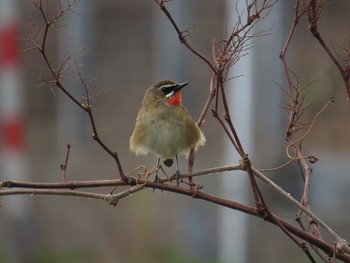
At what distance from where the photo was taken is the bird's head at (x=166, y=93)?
427cm

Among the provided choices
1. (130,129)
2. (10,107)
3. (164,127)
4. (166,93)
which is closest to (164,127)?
(164,127)

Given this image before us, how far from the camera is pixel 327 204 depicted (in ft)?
21.4

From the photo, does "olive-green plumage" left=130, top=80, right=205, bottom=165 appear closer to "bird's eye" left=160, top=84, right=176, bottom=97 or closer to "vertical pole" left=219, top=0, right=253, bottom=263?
"bird's eye" left=160, top=84, right=176, bottom=97

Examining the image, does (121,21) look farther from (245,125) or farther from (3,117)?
(245,125)

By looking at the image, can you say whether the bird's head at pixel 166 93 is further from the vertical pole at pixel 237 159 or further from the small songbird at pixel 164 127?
the vertical pole at pixel 237 159

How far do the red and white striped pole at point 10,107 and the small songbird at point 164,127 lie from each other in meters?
4.23

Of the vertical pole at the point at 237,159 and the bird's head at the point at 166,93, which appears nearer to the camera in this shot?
the bird's head at the point at 166,93

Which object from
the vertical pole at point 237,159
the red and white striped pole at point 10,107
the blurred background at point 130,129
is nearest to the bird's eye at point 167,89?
the blurred background at point 130,129

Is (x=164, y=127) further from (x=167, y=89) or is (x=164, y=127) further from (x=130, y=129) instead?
(x=130, y=129)

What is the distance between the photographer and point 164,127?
165 inches

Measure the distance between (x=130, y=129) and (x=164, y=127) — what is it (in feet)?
23.2

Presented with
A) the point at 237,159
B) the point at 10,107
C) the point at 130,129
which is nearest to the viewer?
the point at 237,159

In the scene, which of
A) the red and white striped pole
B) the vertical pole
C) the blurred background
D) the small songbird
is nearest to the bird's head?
the small songbird

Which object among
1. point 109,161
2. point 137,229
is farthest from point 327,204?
point 109,161
